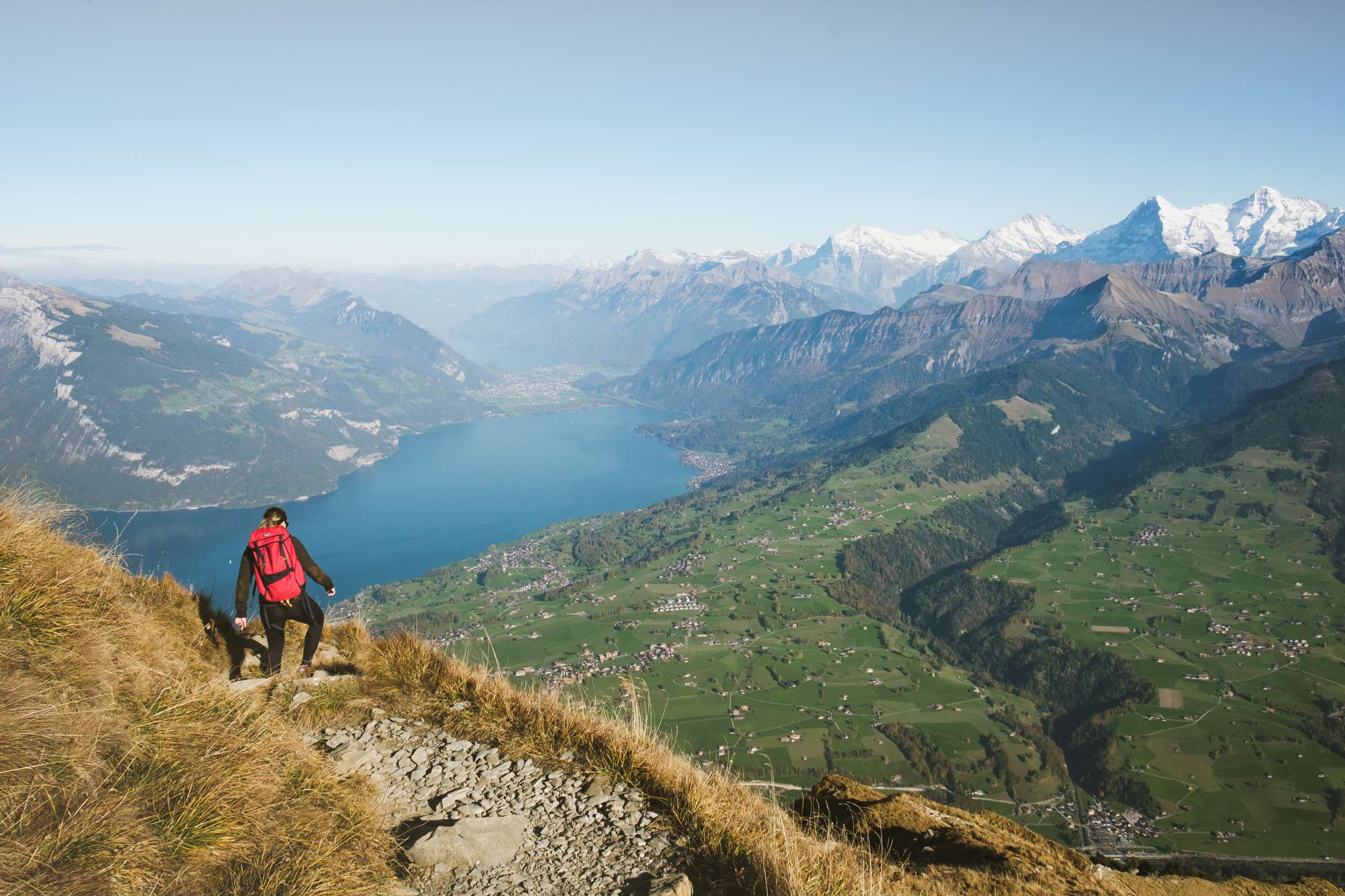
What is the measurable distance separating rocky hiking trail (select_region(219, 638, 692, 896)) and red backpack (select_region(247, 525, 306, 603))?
1324mm

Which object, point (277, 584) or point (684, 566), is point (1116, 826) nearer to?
point (277, 584)

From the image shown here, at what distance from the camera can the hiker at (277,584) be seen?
8.07m

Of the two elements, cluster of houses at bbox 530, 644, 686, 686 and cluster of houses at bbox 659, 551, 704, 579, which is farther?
cluster of houses at bbox 659, 551, 704, 579

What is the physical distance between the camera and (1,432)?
187m

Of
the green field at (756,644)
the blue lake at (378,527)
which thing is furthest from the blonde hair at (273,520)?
A: the blue lake at (378,527)

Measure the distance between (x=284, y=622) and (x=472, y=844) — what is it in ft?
16.2

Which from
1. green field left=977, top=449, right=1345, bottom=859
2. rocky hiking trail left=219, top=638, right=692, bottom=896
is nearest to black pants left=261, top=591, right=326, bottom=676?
rocky hiking trail left=219, top=638, right=692, bottom=896

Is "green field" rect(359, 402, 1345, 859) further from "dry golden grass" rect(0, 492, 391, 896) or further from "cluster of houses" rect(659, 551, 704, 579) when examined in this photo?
"dry golden grass" rect(0, 492, 391, 896)

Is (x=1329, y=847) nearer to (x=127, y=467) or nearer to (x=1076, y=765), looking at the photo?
(x=1076, y=765)

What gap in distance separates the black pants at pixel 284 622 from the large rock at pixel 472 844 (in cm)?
431

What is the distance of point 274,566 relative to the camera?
8.12 m

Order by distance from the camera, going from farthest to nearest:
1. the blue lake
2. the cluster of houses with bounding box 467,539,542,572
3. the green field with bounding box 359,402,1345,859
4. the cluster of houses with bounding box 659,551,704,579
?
the cluster of houses with bounding box 467,539,542,572 → the cluster of houses with bounding box 659,551,704,579 → the blue lake → the green field with bounding box 359,402,1345,859

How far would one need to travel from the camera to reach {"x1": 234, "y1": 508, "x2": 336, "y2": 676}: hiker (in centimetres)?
807

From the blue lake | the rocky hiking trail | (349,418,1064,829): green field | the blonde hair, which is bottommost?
the blue lake
